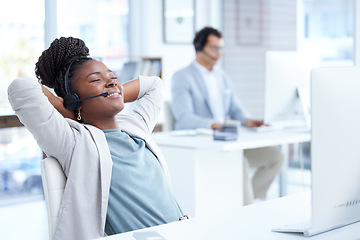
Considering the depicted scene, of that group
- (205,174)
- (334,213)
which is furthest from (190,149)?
(334,213)

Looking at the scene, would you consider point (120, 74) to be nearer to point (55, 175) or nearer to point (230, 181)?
point (230, 181)

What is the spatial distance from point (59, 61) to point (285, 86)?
168 centimetres

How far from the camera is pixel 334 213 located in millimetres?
1274

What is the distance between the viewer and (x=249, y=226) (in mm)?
1437

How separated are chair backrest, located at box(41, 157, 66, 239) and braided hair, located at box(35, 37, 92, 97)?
298 mm

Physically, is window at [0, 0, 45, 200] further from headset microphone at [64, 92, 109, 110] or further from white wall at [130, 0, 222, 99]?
headset microphone at [64, 92, 109, 110]

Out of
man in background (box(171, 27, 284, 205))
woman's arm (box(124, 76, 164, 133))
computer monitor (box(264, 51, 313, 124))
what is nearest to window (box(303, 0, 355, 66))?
man in background (box(171, 27, 284, 205))

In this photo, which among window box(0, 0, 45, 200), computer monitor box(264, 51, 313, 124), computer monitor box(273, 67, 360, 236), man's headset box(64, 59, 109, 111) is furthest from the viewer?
window box(0, 0, 45, 200)

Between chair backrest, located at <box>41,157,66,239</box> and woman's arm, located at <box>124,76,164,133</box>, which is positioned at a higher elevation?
woman's arm, located at <box>124,76,164,133</box>

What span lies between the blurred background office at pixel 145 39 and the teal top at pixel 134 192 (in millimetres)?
1838

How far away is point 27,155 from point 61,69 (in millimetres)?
2822

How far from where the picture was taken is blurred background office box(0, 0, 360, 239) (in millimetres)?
4242

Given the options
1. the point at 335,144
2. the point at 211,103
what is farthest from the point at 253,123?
the point at 335,144

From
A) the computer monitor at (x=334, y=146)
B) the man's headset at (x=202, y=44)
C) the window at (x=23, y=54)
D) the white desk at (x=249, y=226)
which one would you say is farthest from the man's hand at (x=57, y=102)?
the window at (x=23, y=54)
